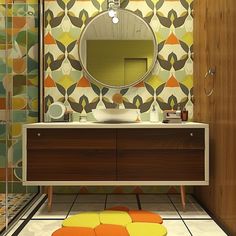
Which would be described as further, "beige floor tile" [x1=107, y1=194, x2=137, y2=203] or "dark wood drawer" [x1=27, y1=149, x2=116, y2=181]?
→ "beige floor tile" [x1=107, y1=194, x2=137, y2=203]

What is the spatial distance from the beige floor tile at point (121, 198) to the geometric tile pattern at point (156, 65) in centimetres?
80

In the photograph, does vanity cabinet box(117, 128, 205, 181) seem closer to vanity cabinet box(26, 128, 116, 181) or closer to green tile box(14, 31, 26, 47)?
vanity cabinet box(26, 128, 116, 181)

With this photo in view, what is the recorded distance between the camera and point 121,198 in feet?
10.6

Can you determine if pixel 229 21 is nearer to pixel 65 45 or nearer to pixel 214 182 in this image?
pixel 214 182

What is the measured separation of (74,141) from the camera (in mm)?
2699

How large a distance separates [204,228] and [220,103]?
88cm

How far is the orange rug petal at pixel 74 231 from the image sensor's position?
7.30ft

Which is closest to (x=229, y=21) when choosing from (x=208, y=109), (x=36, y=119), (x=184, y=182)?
(x=208, y=109)

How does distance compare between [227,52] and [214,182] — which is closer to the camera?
[227,52]

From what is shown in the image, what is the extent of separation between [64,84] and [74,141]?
2.81ft

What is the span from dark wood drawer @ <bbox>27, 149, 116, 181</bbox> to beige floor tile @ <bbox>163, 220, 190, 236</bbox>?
1.81 feet

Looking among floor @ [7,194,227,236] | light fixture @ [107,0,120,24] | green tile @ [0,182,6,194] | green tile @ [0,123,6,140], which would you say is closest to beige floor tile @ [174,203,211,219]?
floor @ [7,194,227,236]

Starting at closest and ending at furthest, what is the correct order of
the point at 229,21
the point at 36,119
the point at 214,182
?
the point at 229,21, the point at 214,182, the point at 36,119

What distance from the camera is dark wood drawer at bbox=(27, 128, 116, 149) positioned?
2699 millimetres
